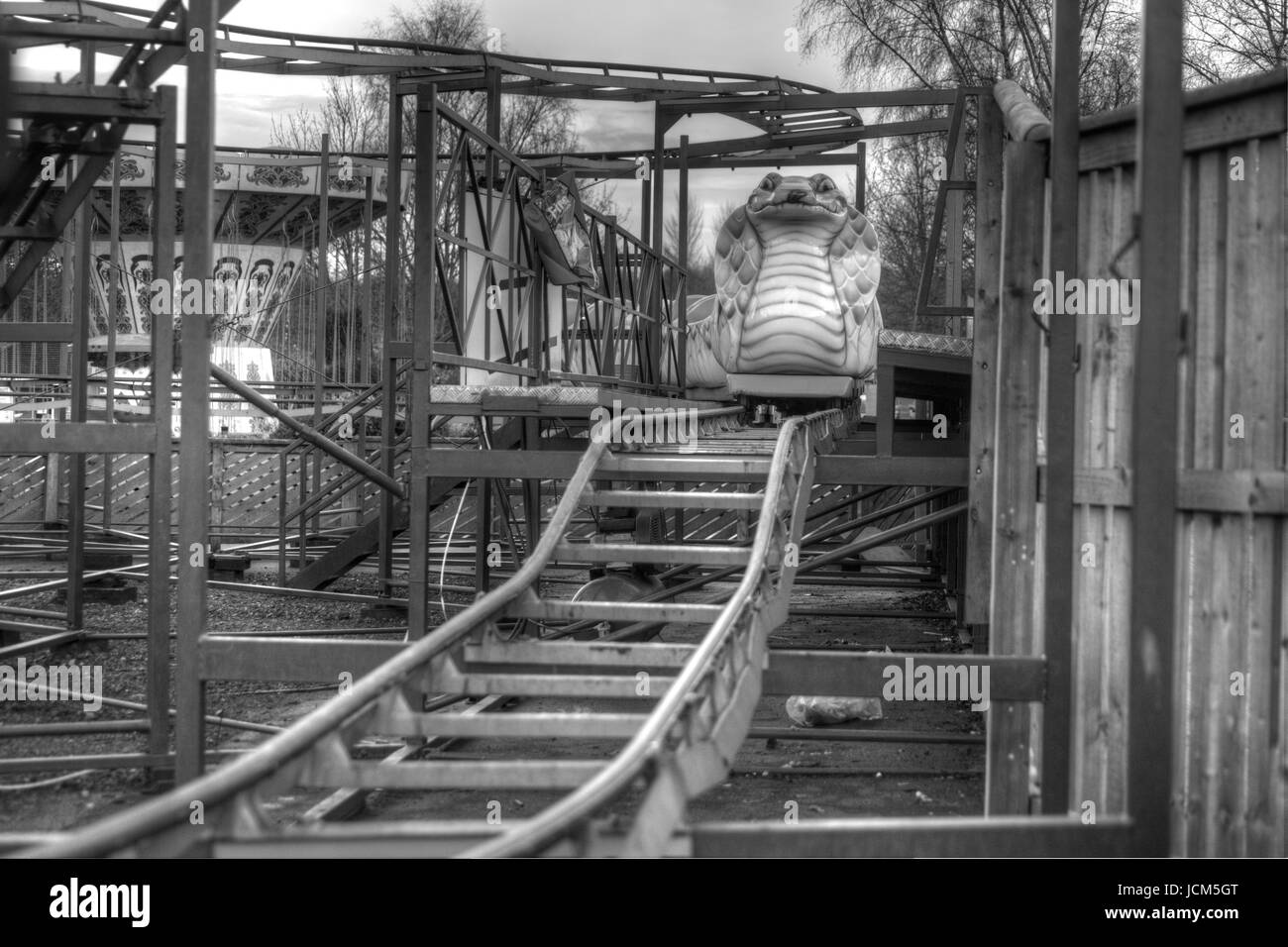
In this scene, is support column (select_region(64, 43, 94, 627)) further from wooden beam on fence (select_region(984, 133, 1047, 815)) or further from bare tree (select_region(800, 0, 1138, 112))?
bare tree (select_region(800, 0, 1138, 112))

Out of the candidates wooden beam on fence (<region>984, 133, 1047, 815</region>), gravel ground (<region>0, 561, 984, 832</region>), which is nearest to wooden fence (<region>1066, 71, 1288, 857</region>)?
wooden beam on fence (<region>984, 133, 1047, 815</region>)

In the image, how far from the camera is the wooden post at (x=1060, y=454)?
4.91m

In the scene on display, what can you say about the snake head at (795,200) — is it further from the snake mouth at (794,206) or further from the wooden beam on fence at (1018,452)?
the wooden beam on fence at (1018,452)

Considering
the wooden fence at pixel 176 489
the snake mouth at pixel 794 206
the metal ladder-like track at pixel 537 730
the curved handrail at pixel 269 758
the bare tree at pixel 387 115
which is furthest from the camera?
the bare tree at pixel 387 115

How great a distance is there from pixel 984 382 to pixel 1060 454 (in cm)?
199

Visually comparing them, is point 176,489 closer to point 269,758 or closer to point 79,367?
point 79,367

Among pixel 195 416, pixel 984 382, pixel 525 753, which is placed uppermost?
pixel 984 382

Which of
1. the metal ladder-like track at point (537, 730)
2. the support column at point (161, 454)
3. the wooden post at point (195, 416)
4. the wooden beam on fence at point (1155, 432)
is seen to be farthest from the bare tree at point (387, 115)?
the wooden beam on fence at point (1155, 432)

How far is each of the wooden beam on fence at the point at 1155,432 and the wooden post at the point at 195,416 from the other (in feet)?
12.0

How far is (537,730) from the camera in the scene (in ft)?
13.4

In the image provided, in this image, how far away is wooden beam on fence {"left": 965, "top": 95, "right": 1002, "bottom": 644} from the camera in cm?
695

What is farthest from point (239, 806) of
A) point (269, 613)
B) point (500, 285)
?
point (269, 613)

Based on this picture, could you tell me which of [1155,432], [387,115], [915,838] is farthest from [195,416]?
[387,115]
